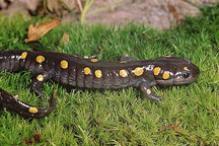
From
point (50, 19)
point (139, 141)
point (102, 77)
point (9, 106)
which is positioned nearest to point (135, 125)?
point (139, 141)

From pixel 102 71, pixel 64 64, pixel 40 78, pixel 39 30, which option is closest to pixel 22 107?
pixel 40 78

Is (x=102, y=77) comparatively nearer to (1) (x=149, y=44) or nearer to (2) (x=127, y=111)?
(2) (x=127, y=111)

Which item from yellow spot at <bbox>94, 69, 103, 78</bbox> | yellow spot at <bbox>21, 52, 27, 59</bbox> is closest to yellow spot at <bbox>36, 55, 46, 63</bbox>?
yellow spot at <bbox>21, 52, 27, 59</bbox>

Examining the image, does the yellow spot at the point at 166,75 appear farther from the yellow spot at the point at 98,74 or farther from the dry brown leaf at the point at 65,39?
the dry brown leaf at the point at 65,39

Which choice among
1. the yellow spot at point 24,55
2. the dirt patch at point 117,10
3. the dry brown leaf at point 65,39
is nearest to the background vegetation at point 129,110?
the dry brown leaf at point 65,39

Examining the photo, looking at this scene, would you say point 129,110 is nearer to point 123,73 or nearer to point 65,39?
point 123,73

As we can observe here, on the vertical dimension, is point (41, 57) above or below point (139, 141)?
above

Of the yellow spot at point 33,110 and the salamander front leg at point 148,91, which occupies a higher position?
the yellow spot at point 33,110
